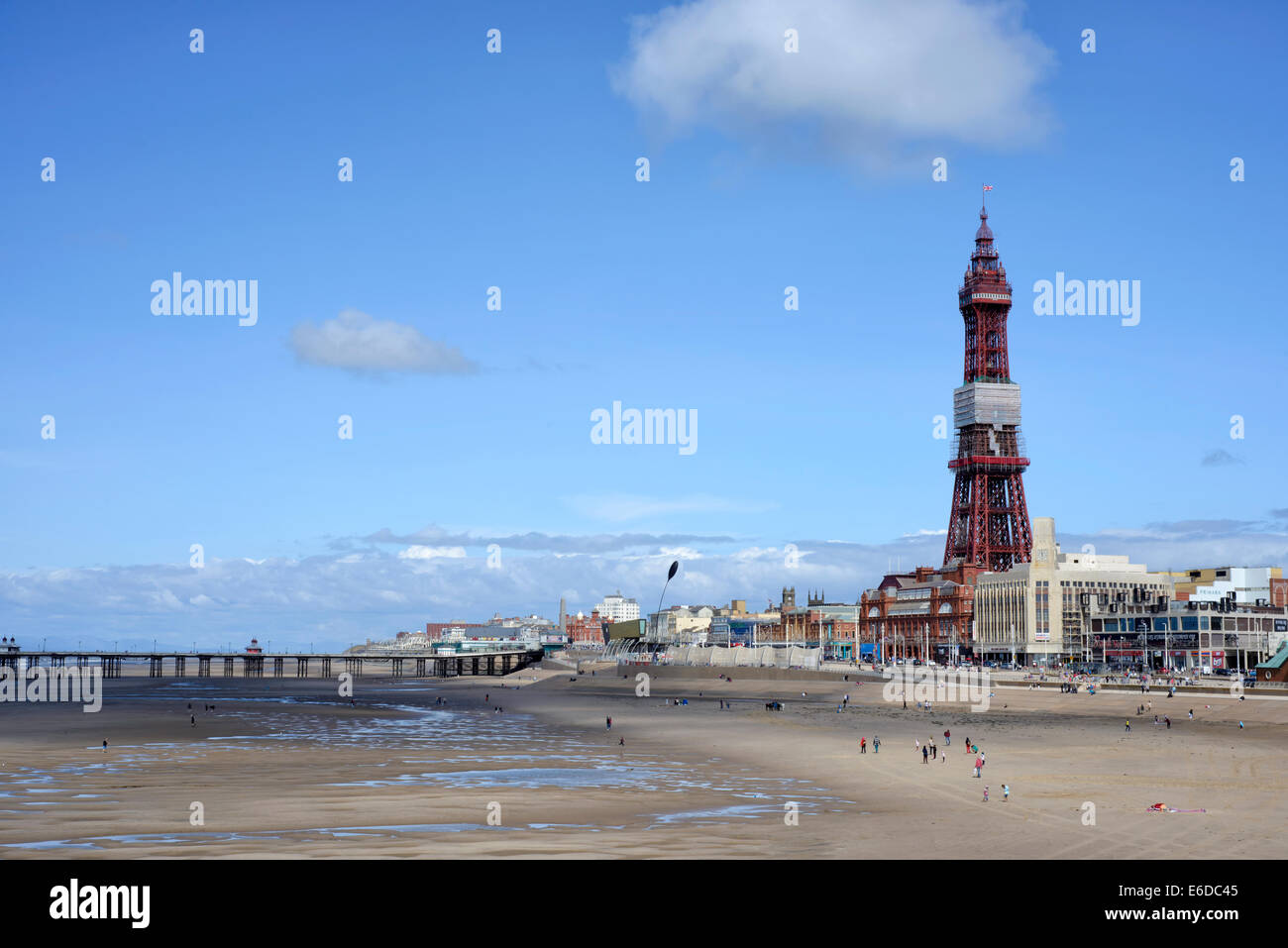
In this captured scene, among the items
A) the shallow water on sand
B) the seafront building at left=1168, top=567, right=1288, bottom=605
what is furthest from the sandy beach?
the seafront building at left=1168, top=567, right=1288, bottom=605

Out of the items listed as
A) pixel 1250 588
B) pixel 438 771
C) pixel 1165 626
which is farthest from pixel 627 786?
pixel 1250 588

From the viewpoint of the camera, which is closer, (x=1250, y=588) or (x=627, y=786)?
(x=627, y=786)

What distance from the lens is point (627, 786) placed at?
47.2 m

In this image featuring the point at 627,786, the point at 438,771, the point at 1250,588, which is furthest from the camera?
the point at 1250,588

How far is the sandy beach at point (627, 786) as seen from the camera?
111ft

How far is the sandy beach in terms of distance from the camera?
33969mm

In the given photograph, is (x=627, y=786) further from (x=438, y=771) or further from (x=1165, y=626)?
(x=1165, y=626)

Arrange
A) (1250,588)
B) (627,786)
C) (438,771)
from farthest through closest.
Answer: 1. (1250,588)
2. (438,771)
3. (627,786)

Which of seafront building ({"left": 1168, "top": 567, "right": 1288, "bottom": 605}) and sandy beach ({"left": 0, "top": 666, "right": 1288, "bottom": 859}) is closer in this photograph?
sandy beach ({"left": 0, "top": 666, "right": 1288, "bottom": 859})

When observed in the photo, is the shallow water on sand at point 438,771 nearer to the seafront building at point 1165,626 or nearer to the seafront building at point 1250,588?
the seafront building at point 1165,626

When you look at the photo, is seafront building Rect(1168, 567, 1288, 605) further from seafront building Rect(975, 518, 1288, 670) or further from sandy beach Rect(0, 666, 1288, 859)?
sandy beach Rect(0, 666, 1288, 859)

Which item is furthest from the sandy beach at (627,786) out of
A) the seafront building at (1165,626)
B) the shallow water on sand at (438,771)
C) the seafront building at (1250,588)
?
the seafront building at (1250,588)
